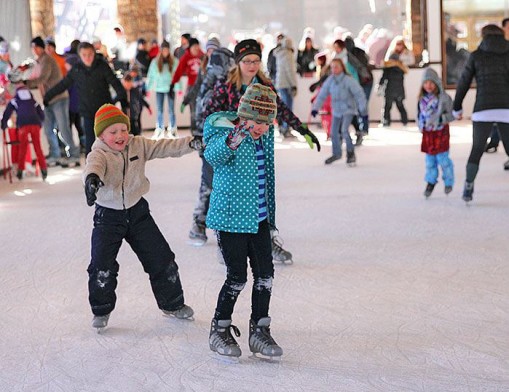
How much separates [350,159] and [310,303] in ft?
21.5

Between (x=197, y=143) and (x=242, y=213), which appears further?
(x=197, y=143)

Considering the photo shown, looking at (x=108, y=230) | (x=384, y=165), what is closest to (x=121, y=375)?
(x=108, y=230)

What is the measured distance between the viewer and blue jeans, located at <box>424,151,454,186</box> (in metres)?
8.73

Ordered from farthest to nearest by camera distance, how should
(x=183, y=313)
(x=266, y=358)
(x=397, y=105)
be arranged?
(x=397, y=105), (x=183, y=313), (x=266, y=358)

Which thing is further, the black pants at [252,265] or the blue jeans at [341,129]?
the blue jeans at [341,129]

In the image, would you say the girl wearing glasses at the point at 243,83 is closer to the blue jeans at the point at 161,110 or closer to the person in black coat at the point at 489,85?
the person in black coat at the point at 489,85

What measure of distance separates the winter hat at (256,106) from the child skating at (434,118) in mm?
4702

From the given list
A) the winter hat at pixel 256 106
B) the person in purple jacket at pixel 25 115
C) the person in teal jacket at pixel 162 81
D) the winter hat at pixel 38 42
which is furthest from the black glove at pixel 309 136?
the person in teal jacket at pixel 162 81

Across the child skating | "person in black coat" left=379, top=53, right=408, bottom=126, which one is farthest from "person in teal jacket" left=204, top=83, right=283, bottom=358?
"person in black coat" left=379, top=53, right=408, bottom=126

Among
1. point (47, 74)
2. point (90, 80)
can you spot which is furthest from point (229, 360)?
point (47, 74)

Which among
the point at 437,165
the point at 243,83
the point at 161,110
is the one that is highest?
the point at 243,83

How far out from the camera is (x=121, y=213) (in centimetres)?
478

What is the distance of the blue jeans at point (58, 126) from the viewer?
40.8 ft

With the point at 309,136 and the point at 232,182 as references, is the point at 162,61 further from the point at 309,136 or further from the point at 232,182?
the point at 232,182
